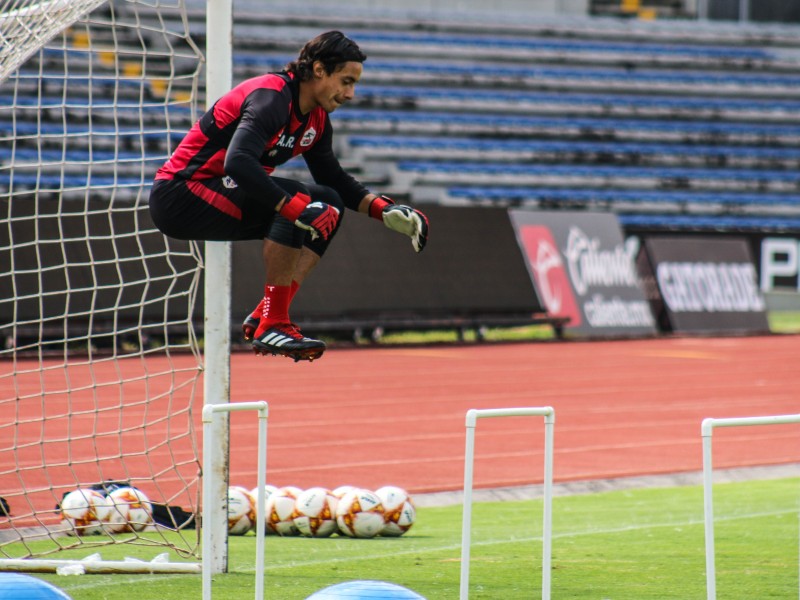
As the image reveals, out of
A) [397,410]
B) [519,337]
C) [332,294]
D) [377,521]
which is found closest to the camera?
[377,521]

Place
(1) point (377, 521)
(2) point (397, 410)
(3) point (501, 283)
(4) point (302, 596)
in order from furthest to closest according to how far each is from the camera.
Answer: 1. (3) point (501, 283)
2. (2) point (397, 410)
3. (1) point (377, 521)
4. (4) point (302, 596)

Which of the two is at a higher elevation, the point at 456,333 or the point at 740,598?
the point at 740,598

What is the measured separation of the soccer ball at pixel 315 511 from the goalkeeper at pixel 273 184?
7.29 ft

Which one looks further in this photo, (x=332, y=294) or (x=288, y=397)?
(x=332, y=294)

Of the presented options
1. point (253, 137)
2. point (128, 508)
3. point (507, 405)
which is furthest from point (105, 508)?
point (507, 405)

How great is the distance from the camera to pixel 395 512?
310 inches

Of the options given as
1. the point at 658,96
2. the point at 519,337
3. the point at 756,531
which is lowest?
the point at 519,337

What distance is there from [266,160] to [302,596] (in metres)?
1.94

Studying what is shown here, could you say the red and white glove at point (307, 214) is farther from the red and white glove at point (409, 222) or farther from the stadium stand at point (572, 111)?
the stadium stand at point (572, 111)

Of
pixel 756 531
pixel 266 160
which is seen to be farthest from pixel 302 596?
→ pixel 756 531

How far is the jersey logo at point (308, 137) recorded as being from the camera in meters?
5.60

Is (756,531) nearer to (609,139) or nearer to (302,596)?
(302,596)

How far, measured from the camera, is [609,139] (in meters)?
34.3

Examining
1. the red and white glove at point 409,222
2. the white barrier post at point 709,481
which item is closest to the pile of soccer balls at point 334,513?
the red and white glove at point 409,222
